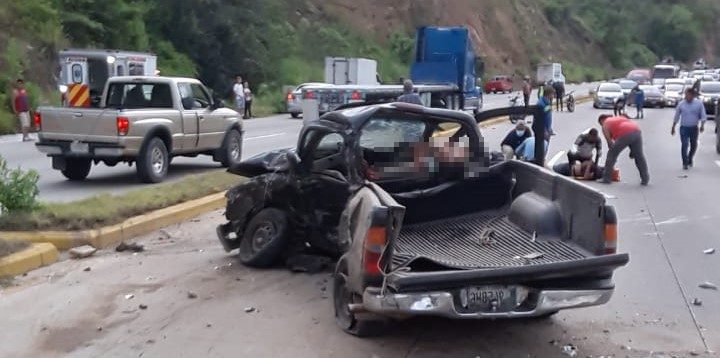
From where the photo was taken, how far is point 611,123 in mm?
18266

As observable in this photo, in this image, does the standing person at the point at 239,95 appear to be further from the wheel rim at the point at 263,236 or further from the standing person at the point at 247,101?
the wheel rim at the point at 263,236

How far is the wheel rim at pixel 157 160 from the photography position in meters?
16.6

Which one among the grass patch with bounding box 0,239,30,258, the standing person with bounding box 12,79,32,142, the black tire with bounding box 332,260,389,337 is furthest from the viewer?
the standing person with bounding box 12,79,32,142

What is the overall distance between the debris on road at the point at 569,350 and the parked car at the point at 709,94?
116 feet

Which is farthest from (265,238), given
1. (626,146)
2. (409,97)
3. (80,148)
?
(626,146)

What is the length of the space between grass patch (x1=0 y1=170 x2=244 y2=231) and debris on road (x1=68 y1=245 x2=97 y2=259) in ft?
1.73

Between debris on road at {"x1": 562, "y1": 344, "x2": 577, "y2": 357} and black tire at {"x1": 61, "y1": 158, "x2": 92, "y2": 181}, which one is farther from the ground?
debris on road at {"x1": 562, "y1": 344, "x2": 577, "y2": 357}

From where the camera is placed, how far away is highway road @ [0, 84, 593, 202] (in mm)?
15859

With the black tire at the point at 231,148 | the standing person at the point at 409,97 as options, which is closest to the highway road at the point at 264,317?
the standing person at the point at 409,97

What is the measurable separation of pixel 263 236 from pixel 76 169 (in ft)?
27.8

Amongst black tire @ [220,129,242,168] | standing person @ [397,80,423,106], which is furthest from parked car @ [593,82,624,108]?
black tire @ [220,129,242,168]

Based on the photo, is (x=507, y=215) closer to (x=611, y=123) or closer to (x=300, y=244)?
(x=300, y=244)

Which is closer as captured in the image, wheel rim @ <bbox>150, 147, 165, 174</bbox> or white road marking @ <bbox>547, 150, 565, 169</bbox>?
→ wheel rim @ <bbox>150, 147, 165, 174</bbox>

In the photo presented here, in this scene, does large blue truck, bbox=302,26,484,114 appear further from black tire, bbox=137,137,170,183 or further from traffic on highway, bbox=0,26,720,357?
traffic on highway, bbox=0,26,720,357
